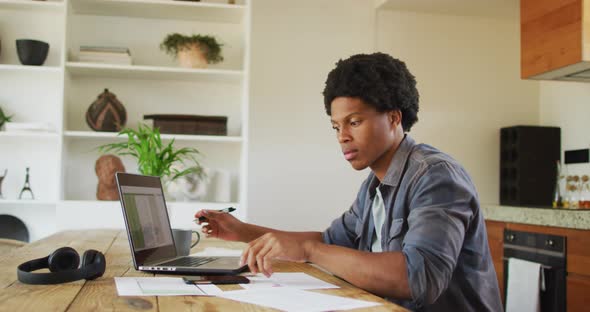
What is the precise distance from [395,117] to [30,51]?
9.11 ft

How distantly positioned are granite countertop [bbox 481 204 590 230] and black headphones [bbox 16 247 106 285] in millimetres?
2300

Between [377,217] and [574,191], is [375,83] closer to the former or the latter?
[377,217]

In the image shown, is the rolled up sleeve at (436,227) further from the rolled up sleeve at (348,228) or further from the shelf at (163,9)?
the shelf at (163,9)

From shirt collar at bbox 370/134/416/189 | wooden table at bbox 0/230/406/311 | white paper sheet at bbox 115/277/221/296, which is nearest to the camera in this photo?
wooden table at bbox 0/230/406/311

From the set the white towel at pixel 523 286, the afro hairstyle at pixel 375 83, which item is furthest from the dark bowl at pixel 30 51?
the white towel at pixel 523 286

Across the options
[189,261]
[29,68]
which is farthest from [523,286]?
[29,68]

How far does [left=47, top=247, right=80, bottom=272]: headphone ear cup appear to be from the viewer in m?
1.38

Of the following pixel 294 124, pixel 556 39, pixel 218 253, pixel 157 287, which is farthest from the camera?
pixel 294 124

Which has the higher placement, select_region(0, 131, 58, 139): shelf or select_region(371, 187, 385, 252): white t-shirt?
select_region(0, 131, 58, 139): shelf

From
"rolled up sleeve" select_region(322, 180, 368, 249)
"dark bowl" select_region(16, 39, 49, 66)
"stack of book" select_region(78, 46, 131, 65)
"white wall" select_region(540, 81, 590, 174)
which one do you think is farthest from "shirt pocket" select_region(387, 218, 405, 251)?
"dark bowl" select_region(16, 39, 49, 66)

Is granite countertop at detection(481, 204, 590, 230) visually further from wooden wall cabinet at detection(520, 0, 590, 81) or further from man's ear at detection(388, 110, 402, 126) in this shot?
man's ear at detection(388, 110, 402, 126)

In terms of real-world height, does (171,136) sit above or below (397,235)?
above

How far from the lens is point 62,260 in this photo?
1397 mm

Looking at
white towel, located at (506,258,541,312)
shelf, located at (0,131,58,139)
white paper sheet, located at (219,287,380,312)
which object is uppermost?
shelf, located at (0,131,58,139)
